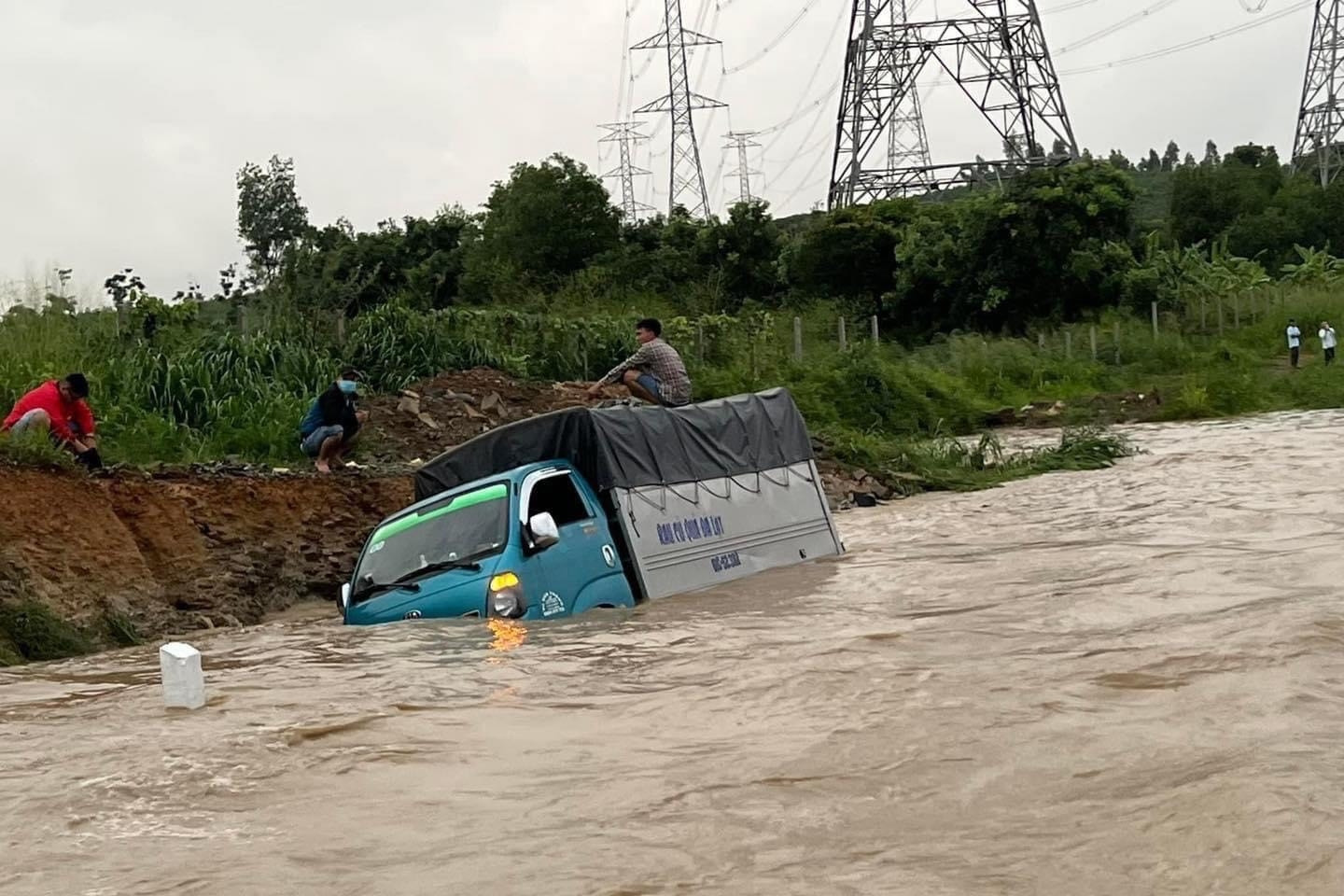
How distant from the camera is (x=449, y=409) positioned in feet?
64.0

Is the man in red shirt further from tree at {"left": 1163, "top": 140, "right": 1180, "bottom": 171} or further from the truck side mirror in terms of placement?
tree at {"left": 1163, "top": 140, "right": 1180, "bottom": 171}

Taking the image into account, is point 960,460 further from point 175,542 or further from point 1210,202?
point 1210,202

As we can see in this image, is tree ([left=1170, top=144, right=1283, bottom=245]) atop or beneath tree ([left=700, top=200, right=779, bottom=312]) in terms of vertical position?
atop

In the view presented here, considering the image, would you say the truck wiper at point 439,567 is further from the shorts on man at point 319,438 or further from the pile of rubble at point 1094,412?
the pile of rubble at point 1094,412

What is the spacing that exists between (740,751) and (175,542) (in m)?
8.76

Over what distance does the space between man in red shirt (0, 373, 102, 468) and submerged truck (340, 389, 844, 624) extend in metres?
3.41

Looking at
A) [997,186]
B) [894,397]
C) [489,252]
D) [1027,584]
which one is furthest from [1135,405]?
[1027,584]

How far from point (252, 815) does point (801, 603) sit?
5.77 meters

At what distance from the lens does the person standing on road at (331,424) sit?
16.2 meters

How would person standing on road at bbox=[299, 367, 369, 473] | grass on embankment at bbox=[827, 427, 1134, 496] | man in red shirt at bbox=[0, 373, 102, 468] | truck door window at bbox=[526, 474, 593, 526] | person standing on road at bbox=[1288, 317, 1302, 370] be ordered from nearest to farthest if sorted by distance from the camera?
truck door window at bbox=[526, 474, 593, 526] → man in red shirt at bbox=[0, 373, 102, 468] → person standing on road at bbox=[299, 367, 369, 473] → grass on embankment at bbox=[827, 427, 1134, 496] → person standing on road at bbox=[1288, 317, 1302, 370]

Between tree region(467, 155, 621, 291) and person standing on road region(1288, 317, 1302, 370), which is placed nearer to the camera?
person standing on road region(1288, 317, 1302, 370)

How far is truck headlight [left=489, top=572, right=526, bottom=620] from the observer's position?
929 centimetres

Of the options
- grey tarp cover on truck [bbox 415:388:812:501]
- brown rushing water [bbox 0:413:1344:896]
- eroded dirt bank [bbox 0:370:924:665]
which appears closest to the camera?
brown rushing water [bbox 0:413:1344:896]

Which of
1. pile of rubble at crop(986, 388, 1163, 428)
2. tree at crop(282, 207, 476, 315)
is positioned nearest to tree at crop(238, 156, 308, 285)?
tree at crop(282, 207, 476, 315)
